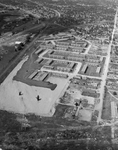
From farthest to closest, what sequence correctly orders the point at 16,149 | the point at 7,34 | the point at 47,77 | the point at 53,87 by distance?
the point at 7,34 < the point at 47,77 < the point at 53,87 < the point at 16,149

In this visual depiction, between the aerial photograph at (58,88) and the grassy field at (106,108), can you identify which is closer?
the aerial photograph at (58,88)

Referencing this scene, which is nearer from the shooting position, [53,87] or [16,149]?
[16,149]

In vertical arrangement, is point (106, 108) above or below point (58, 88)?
below

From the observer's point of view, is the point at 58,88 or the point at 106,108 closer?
the point at 106,108

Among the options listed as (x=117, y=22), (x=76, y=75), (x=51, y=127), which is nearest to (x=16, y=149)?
(x=51, y=127)

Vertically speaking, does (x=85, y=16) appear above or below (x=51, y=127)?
above

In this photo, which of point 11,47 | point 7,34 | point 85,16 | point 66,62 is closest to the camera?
point 66,62

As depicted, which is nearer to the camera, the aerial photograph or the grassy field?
the aerial photograph

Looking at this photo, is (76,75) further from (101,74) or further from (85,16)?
(85,16)
